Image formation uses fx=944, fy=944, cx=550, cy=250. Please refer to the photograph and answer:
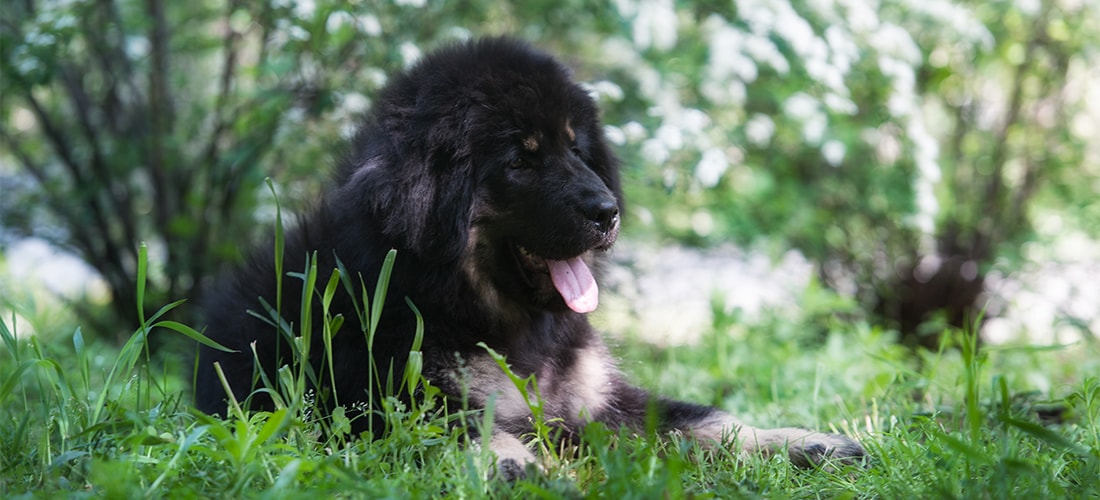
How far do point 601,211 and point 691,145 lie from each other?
169cm

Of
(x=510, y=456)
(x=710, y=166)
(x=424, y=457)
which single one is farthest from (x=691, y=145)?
(x=424, y=457)

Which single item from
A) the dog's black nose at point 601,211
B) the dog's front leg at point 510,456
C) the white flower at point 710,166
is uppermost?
the dog's black nose at point 601,211

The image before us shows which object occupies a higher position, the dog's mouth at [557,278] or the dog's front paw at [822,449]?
the dog's mouth at [557,278]

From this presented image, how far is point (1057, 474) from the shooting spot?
235 centimetres

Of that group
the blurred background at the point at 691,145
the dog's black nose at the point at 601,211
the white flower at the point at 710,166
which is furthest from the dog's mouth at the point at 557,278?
the white flower at the point at 710,166

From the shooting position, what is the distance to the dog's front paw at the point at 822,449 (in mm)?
2746

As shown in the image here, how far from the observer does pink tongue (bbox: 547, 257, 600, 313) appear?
3.03 metres

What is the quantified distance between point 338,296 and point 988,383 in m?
2.69

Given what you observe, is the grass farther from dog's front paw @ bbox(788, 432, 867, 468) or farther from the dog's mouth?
the dog's mouth

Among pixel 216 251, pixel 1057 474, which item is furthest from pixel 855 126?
pixel 216 251

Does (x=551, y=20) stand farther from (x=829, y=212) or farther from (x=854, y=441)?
(x=854, y=441)

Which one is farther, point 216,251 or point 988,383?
point 216,251

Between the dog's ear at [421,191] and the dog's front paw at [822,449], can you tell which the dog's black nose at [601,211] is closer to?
the dog's ear at [421,191]

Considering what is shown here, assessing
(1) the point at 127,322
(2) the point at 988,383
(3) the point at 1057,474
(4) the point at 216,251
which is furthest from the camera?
(1) the point at 127,322
